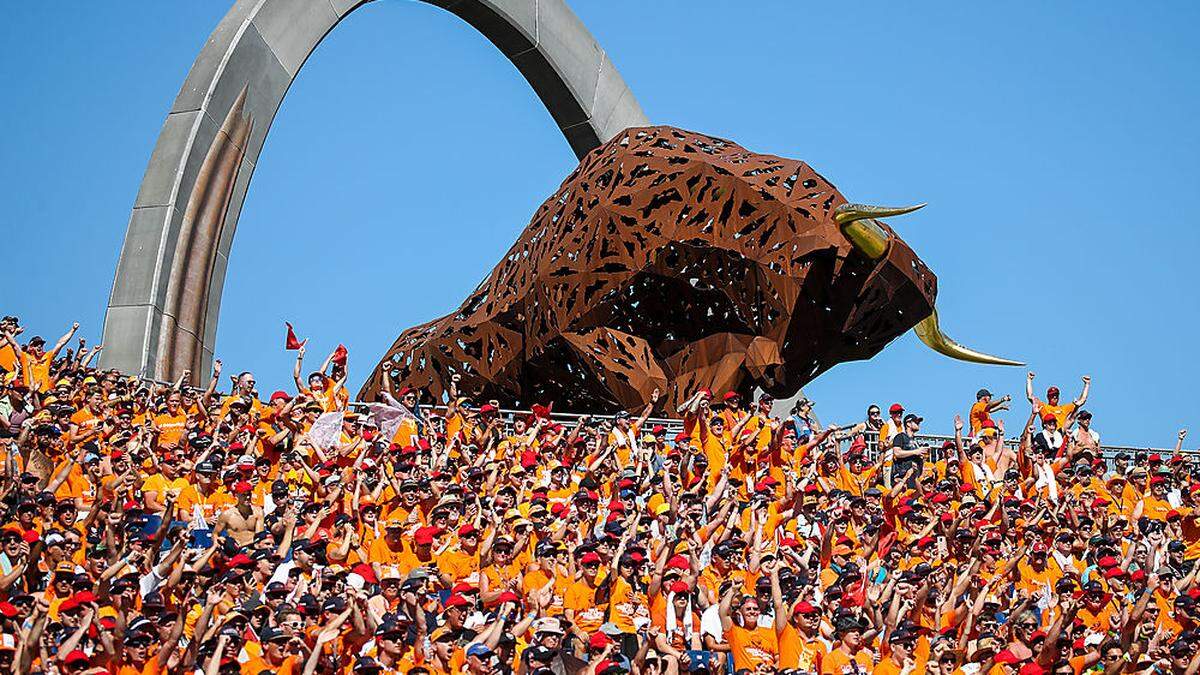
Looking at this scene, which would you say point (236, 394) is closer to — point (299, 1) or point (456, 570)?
point (456, 570)

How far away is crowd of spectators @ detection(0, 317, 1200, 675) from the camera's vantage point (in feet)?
26.1

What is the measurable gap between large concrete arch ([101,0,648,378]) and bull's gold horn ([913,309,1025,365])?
11.2m

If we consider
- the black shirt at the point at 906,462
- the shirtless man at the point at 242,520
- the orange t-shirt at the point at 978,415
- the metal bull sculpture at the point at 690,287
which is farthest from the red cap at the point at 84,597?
the metal bull sculpture at the point at 690,287

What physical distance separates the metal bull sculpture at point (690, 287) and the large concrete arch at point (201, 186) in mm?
5372

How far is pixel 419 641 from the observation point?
797 cm

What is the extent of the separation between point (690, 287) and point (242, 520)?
894cm

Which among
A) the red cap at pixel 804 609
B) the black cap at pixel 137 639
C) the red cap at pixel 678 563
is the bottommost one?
the black cap at pixel 137 639

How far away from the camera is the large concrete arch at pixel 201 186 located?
2256 centimetres

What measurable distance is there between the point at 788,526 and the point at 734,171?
23.6 feet

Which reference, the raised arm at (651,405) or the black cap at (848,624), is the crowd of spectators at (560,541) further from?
the raised arm at (651,405)

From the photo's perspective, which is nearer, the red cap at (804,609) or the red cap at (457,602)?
the red cap at (457,602)

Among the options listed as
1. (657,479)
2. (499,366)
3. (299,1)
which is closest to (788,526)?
(657,479)

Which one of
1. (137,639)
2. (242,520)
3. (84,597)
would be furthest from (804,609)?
(242,520)

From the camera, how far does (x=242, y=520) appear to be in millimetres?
10805
